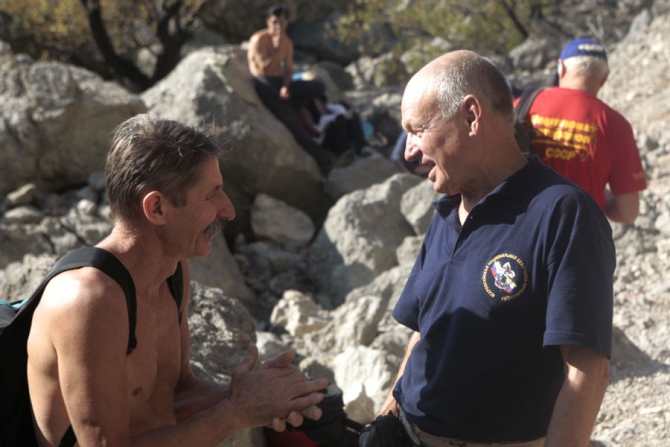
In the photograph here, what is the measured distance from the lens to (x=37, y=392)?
2010mm

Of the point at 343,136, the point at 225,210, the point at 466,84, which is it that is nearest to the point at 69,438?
the point at 225,210

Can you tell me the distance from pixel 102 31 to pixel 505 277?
12872mm

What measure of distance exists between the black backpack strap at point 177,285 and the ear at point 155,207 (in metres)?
0.28

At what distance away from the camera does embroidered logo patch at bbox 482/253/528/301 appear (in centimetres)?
198

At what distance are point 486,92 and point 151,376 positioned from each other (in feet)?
4.26

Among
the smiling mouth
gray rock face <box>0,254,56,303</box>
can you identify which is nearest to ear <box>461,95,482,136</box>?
the smiling mouth

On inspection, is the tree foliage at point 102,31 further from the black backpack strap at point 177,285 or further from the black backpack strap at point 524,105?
the black backpack strap at point 177,285

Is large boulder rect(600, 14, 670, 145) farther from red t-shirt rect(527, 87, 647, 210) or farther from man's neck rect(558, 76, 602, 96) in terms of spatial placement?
red t-shirt rect(527, 87, 647, 210)

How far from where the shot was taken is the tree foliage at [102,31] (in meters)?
13.7

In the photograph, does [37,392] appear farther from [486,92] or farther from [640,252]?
[640,252]

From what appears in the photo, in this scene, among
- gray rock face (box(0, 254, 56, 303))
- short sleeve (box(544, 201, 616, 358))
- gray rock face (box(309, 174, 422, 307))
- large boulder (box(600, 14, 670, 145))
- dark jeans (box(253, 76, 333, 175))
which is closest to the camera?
short sleeve (box(544, 201, 616, 358))

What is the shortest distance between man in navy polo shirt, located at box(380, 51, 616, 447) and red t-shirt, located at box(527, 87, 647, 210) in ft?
5.33

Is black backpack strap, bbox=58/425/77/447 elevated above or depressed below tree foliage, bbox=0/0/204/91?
above

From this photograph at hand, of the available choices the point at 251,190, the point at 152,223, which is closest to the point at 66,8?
the point at 251,190
